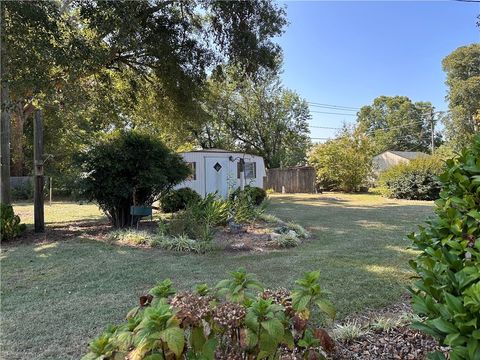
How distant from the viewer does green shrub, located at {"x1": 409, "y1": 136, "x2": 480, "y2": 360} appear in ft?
3.65

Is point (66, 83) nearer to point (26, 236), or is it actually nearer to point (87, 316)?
point (26, 236)

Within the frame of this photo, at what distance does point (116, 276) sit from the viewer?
4.13 m

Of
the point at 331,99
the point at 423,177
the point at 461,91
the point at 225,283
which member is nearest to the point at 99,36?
the point at 225,283

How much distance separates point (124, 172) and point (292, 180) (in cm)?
1630

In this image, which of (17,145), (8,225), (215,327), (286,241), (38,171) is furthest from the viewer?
(17,145)

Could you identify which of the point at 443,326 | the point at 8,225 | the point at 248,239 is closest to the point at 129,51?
the point at 8,225

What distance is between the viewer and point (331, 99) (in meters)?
33.2

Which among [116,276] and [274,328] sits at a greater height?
[274,328]

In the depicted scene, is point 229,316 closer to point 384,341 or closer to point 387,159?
point 384,341

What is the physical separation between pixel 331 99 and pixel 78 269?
1258 inches

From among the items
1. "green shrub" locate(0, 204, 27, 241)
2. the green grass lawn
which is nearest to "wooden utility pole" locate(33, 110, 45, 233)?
"green shrub" locate(0, 204, 27, 241)

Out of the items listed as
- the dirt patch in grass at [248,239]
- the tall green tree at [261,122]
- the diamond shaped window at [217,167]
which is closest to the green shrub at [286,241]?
the dirt patch in grass at [248,239]

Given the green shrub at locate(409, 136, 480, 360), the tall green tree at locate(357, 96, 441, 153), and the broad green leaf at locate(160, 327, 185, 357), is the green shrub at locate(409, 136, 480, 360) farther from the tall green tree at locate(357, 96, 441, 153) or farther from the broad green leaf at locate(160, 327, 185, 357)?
the tall green tree at locate(357, 96, 441, 153)

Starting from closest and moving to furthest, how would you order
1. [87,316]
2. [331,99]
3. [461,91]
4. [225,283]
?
1. [225,283]
2. [87,316]
3. [461,91]
4. [331,99]
